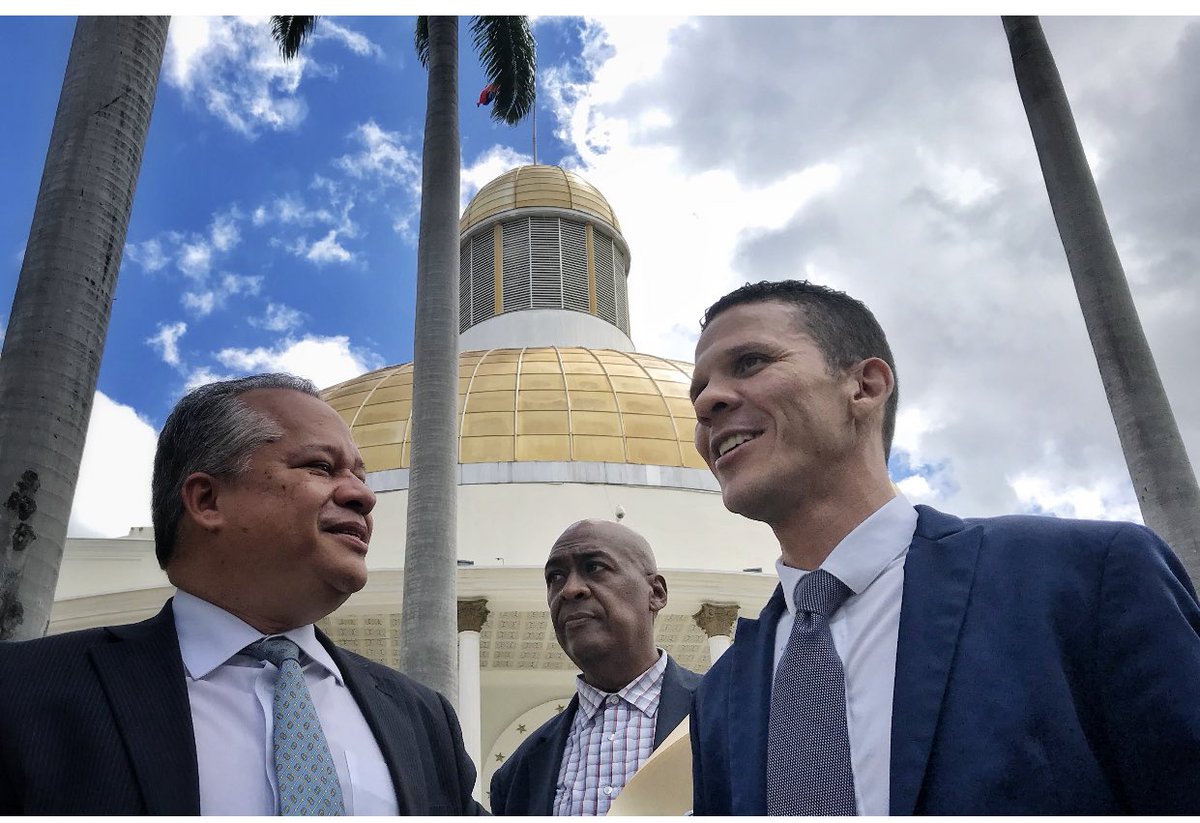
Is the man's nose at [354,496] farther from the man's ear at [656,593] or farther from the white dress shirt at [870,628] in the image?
the man's ear at [656,593]

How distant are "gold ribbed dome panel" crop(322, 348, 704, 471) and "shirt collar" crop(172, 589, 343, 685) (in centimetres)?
1675

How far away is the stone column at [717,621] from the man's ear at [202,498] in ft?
50.9

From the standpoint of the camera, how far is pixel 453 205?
9211 mm

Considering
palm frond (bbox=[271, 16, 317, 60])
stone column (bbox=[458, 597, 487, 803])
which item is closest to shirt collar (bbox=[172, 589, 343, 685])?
palm frond (bbox=[271, 16, 317, 60])

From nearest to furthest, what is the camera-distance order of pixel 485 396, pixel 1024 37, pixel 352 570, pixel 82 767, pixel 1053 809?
pixel 1053 809, pixel 82 767, pixel 352 570, pixel 1024 37, pixel 485 396

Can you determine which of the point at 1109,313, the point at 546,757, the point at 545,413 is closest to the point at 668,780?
the point at 546,757

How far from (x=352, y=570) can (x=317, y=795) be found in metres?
0.49

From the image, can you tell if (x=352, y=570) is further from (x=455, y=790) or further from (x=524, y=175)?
(x=524, y=175)

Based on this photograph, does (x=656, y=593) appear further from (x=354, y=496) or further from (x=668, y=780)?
(x=354, y=496)

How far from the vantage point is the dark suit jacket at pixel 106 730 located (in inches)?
69.9

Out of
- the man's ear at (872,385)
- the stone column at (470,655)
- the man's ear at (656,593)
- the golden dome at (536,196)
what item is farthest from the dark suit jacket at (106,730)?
the golden dome at (536,196)

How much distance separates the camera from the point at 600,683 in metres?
3.94

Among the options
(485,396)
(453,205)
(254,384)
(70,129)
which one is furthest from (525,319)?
(254,384)

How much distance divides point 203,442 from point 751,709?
4.47 feet
